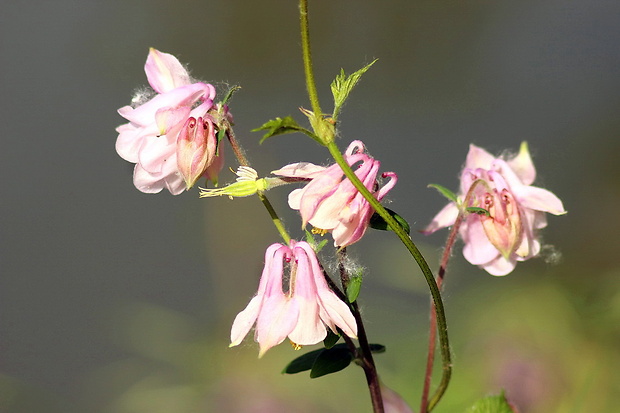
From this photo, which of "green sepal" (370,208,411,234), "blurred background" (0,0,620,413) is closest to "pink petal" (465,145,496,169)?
"green sepal" (370,208,411,234)

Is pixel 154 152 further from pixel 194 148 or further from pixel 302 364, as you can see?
pixel 302 364

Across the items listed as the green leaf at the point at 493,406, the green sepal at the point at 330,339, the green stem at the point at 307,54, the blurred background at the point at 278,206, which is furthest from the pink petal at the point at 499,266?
the blurred background at the point at 278,206

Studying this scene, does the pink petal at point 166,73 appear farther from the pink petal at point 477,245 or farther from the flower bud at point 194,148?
the pink petal at point 477,245

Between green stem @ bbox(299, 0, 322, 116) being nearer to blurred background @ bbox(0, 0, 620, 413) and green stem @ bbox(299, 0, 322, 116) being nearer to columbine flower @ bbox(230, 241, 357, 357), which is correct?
columbine flower @ bbox(230, 241, 357, 357)

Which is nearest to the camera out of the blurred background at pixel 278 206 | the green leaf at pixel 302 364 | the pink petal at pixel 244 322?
the pink petal at pixel 244 322

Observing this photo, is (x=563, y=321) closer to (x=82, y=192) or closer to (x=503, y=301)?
(x=503, y=301)

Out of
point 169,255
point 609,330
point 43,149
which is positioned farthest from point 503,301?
point 43,149
